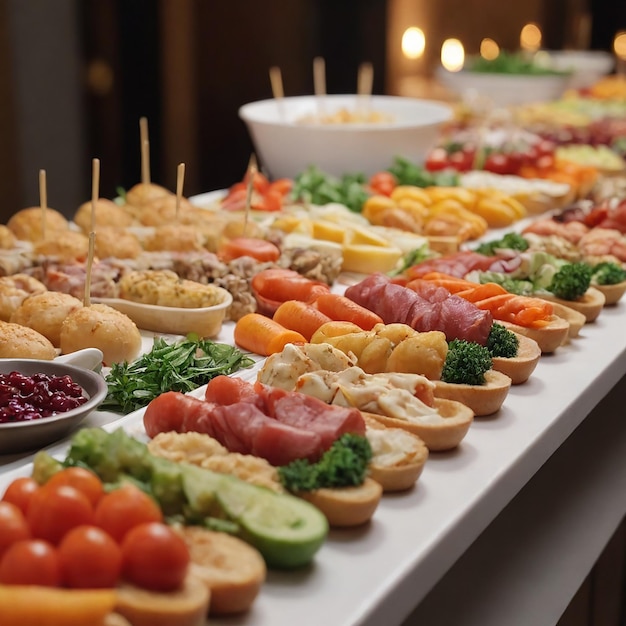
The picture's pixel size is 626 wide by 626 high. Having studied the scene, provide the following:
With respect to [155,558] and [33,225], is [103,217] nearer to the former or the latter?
[33,225]

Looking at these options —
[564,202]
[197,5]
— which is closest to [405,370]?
[564,202]

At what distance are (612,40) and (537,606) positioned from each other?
43.8 feet

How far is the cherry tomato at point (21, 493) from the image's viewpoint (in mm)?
1532

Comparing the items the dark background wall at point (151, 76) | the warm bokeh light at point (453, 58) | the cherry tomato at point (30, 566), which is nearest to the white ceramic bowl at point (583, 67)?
the warm bokeh light at point (453, 58)

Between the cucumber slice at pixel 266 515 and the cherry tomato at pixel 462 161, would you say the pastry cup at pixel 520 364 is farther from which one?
the cherry tomato at pixel 462 161

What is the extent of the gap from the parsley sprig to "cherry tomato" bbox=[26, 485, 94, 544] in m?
0.80

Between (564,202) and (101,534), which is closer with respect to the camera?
(101,534)

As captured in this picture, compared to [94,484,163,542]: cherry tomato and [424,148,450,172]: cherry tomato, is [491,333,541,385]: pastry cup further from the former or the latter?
[424,148,450,172]: cherry tomato

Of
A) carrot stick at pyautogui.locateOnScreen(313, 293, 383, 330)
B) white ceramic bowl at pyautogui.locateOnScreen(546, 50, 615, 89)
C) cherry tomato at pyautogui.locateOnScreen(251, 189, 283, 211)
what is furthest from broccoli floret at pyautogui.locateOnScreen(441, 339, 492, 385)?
white ceramic bowl at pyautogui.locateOnScreen(546, 50, 615, 89)

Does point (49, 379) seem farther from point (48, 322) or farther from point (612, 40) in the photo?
point (612, 40)

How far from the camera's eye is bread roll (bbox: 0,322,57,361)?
7.66 feet

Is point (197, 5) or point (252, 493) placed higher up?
point (197, 5)

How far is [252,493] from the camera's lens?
5.35 ft

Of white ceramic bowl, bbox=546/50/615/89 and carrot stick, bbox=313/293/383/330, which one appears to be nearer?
carrot stick, bbox=313/293/383/330
